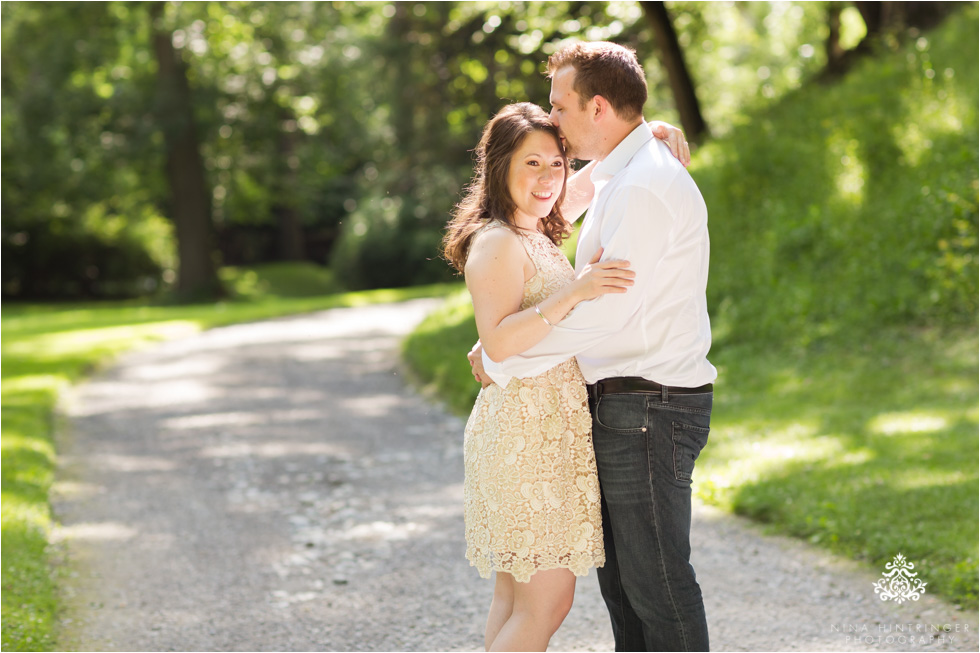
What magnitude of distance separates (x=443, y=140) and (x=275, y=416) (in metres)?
12.3

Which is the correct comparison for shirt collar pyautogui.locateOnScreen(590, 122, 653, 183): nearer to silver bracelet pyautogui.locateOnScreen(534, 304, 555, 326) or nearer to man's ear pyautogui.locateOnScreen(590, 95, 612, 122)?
man's ear pyautogui.locateOnScreen(590, 95, 612, 122)

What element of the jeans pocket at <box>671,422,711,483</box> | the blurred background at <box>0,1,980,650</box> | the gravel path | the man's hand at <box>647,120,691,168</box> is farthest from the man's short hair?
the gravel path

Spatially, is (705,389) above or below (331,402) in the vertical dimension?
above

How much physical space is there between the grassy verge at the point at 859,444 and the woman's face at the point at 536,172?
9.00 feet

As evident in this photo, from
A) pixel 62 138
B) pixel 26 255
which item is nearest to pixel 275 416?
pixel 62 138

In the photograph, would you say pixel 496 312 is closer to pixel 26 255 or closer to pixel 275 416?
pixel 275 416

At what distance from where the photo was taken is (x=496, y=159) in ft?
9.81

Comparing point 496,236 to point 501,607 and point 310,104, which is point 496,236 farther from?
point 310,104

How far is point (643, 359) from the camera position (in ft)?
9.37

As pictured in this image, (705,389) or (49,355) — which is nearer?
(705,389)

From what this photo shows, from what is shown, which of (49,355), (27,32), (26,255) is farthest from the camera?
(26,255)

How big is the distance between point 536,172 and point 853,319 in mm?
6788

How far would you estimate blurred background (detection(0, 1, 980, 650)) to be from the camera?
6.18 meters

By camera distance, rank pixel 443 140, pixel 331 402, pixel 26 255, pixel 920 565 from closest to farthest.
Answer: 1. pixel 920 565
2. pixel 331 402
3. pixel 443 140
4. pixel 26 255
